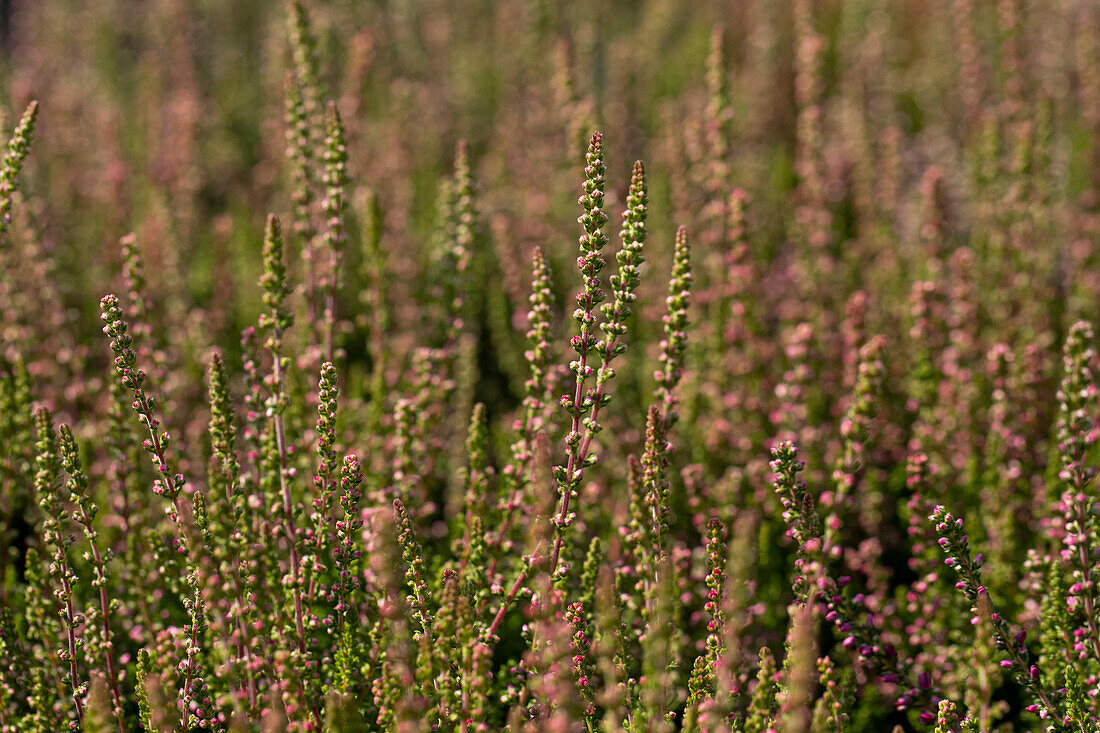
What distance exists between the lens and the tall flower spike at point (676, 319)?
246 centimetres

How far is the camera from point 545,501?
1908 millimetres

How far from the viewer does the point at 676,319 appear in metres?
→ 2.53

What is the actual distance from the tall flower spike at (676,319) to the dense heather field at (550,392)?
0.05ft

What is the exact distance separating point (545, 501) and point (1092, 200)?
573 cm

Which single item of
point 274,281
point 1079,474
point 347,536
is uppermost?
point 274,281

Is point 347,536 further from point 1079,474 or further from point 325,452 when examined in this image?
point 1079,474

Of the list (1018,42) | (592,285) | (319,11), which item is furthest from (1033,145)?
(319,11)

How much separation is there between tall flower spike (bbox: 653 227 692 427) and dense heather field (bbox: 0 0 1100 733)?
15 millimetres

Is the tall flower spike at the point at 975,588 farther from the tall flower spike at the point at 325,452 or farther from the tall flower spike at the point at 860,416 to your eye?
the tall flower spike at the point at 325,452

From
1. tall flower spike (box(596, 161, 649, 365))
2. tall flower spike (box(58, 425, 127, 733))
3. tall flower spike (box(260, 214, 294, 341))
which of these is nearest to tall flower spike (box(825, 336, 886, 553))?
tall flower spike (box(596, 161, 649, 365))

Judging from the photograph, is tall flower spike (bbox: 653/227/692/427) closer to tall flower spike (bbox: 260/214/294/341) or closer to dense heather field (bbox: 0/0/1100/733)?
dense heather field (bbox: 0/0/1100/733)

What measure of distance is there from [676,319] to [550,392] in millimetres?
603

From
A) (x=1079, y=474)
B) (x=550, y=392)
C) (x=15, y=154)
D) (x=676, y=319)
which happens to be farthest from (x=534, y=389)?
(x=15, y=154)

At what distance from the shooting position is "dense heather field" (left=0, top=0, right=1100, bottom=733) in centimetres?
229
